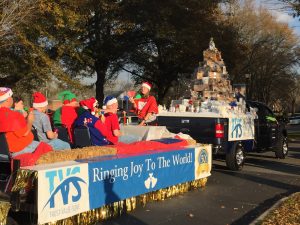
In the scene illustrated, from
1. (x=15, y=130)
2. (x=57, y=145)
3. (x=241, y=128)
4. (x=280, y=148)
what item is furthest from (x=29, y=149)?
(x=280, y=148)

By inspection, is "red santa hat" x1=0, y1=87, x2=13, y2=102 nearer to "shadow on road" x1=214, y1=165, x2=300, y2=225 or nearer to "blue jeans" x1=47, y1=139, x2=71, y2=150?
"blue jeans" x1=47, y1=139, x2=71, y2=150

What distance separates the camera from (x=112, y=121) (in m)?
7.69

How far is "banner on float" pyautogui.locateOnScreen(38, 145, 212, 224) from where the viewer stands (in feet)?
18.7

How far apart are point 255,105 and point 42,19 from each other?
11.3 m

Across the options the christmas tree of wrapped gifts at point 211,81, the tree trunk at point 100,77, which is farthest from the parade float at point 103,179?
the tree trunk at point 100,77

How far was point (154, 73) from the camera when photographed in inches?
1344

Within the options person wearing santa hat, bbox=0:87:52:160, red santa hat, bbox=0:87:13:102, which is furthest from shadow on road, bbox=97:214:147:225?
red santa hat, bbox=0:87:13:102

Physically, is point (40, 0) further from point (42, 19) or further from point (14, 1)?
point (42, 19)

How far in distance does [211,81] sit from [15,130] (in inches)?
370

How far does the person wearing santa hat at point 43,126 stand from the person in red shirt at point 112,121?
872 mm

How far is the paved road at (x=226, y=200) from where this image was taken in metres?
6.92

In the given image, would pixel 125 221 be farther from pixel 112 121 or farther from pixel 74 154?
pixel 112 121

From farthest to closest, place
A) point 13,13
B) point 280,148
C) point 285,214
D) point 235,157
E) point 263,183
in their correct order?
point 13,13, point 280,148, point 235,157, point 263,183, point 285,214

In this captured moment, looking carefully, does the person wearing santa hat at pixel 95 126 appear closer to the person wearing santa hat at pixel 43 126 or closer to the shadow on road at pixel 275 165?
the person wearing santa hat at pixel 43 126
